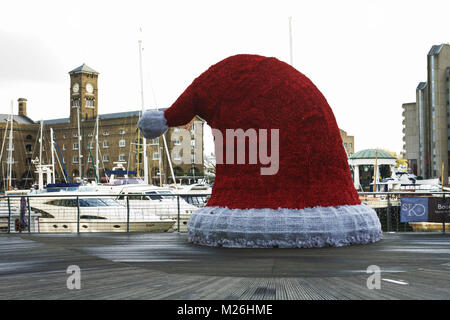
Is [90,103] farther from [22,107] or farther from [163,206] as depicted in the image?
[163,206]

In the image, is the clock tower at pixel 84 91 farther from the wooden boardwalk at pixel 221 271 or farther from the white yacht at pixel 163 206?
the wooden boardwalk at pixel 221 271

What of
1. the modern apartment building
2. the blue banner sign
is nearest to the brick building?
the modern apartment building

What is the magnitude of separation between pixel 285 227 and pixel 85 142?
6702 centimetres

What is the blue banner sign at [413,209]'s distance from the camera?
1005 cm

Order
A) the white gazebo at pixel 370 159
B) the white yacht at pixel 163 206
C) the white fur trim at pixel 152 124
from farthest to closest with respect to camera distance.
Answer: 1. the white gazebo at pixel 370 159
2. the white yacht at pixel 163 206
3. the white fur trim at pixel 152 124

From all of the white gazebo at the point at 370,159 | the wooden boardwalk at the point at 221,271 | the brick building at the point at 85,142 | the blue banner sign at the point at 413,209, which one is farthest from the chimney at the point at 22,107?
the wooden boardwalk at the point at 221,271

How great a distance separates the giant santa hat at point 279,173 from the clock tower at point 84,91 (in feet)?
232

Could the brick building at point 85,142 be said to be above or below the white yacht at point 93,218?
above

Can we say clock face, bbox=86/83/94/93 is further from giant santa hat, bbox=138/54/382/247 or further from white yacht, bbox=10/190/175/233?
giant santa hat, bbox=138/54/382/247

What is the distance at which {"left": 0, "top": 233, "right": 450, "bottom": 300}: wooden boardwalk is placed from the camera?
12.6 feet

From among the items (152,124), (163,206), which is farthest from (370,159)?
(152,124)

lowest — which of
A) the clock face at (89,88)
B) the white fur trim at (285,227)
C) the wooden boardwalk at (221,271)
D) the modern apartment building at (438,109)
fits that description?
the wooden boardwalk at (221,271)

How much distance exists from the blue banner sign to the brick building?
162 feet
